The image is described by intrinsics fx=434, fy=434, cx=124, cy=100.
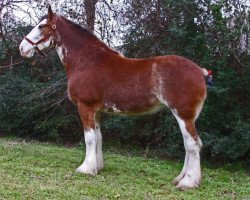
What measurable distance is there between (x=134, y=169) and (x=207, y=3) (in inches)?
143

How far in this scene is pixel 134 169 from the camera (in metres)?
7.20

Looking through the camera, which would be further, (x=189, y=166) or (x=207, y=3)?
(x=207, y=3)

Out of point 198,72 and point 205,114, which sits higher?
point 198,72

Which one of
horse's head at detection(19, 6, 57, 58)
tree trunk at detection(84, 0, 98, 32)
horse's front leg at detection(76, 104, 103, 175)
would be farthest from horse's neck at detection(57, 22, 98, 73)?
tree trunk at detection(84, 0, 98, 32)

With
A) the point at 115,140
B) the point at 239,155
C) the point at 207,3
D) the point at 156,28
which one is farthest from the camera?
the point at 115,140

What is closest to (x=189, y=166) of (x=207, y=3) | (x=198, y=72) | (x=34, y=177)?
(x=198, y=72)

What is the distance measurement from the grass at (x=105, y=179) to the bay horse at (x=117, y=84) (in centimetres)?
30

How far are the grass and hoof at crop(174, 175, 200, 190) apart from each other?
0.08 m

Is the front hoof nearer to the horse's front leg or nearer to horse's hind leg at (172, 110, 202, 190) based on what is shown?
the horse's front leg

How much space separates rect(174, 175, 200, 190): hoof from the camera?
19.2 feet

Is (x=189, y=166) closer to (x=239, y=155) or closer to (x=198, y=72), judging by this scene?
(x=198, y=72)

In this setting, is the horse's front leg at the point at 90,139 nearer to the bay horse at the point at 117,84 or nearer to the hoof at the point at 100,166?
the bay horse at the point at 117,84

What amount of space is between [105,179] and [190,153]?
1.28 m

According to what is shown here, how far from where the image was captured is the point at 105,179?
20.5 feet
